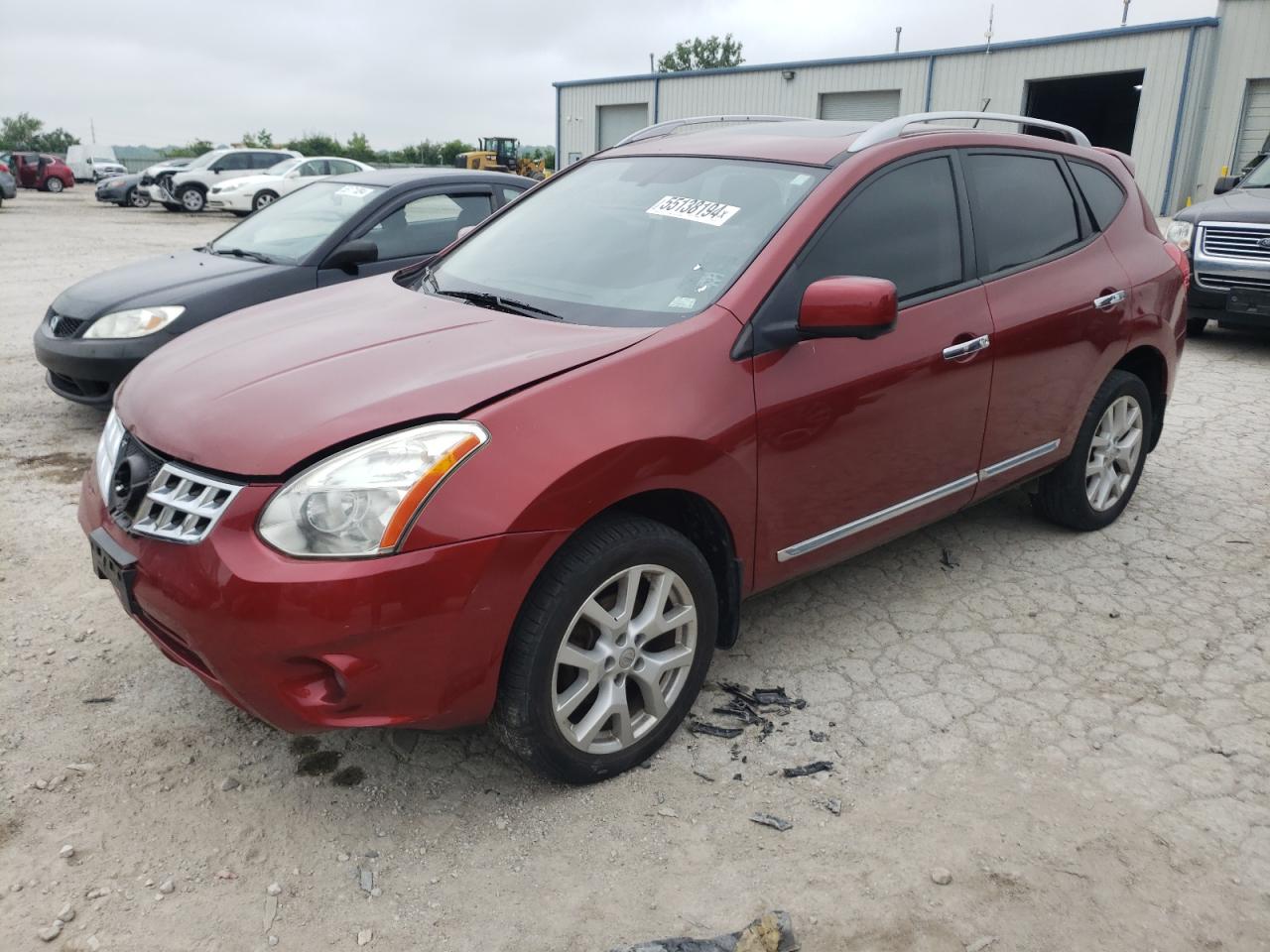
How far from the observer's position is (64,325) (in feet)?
19.0

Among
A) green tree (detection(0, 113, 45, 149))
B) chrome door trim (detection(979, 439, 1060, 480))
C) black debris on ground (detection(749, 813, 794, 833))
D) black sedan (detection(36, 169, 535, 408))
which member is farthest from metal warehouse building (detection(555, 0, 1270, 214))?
green tree (detection(0, 113, 45, 149))

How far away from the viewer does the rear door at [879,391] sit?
2.94 m

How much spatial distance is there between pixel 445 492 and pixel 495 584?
0.81 feet

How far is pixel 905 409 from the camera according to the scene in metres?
3.28

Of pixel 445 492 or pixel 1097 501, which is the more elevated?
pixel 445 492

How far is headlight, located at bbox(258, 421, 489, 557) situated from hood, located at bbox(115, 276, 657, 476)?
0.06 m

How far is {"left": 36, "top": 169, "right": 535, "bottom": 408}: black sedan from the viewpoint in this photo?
220 inches

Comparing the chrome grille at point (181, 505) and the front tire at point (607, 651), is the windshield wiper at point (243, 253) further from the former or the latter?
the front tire at point (607, 651)

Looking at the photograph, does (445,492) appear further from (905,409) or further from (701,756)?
(905,409)

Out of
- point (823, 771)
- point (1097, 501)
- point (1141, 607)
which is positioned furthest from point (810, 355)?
point (1097, 501)

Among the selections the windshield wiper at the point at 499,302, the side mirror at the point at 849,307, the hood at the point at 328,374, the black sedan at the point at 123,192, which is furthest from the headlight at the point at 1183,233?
the black sedan at the point at 123,192

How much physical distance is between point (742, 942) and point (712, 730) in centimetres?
85

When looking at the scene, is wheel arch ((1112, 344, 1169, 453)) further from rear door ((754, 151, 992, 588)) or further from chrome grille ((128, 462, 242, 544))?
chrome grille ((128, 462, 242, 544))

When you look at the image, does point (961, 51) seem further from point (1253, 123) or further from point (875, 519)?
point (875, 519)
